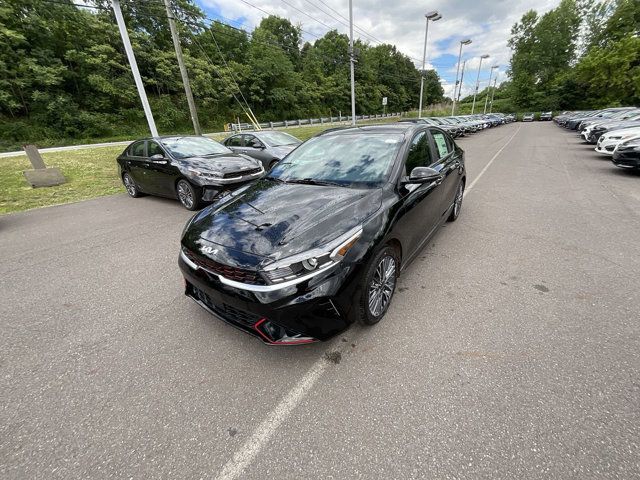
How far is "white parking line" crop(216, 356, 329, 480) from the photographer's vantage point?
1.53 m

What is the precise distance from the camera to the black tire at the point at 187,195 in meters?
5.85

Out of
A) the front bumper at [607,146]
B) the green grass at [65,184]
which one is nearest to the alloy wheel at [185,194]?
the green grass at [65,184]

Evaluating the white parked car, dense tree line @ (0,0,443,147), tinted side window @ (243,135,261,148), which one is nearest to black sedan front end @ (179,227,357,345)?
tinted side window @ (243,135,261,148)

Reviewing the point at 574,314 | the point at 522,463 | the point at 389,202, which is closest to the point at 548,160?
the point at 574,314

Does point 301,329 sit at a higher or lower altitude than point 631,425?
higher

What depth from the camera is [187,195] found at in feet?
19.9

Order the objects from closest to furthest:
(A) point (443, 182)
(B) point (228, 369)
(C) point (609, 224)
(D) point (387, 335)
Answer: (B) point (228, 369) < (D) point (387, 335) < (A) point (443, 182) < (C) point (609, 224)

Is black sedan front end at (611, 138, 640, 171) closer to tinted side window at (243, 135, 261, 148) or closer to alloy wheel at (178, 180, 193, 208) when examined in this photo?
tinted side window at (243, 135, 261, 148)

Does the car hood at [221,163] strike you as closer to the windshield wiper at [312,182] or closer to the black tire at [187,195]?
the black tire at [187,195]

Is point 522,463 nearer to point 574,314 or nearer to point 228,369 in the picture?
point 574,314

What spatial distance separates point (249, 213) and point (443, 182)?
255 cm

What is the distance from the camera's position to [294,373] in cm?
209

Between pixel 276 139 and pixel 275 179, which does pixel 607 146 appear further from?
pixel 275 179

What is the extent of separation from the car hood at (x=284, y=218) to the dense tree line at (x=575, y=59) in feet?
182
